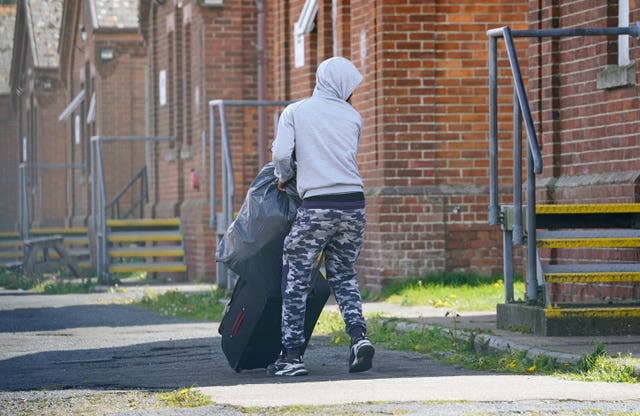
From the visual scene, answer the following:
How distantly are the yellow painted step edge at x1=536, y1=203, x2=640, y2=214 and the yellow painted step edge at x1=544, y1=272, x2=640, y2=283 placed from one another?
0.46 metres

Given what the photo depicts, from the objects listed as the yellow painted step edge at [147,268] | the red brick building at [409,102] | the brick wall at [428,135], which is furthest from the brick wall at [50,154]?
the brick wall at [428,135]

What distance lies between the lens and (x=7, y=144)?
55219 millimetres

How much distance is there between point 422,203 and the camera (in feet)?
55.0

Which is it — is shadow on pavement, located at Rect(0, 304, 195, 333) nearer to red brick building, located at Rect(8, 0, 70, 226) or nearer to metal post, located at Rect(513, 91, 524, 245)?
metal post, located at Rect(513, 91, 524, 245)

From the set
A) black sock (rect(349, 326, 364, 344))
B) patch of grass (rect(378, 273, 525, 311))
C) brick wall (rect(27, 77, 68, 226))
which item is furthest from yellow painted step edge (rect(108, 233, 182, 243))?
brick wall (rect(27, 77, 68, 226))

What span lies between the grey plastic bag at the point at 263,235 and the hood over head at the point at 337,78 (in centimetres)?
62

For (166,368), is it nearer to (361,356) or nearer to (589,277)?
(361,356)

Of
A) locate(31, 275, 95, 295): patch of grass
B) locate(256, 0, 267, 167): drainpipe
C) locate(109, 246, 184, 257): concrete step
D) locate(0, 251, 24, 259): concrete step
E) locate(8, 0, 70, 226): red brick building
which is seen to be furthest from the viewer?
locate(8, 0, 70, 226): red brick building

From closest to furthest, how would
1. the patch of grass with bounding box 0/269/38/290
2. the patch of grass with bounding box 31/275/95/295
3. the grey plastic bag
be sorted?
the grey plastic bag < the patch of grass with bounding box 31/275/95/295 < the patch of grass with bounding box 0/269/38/290

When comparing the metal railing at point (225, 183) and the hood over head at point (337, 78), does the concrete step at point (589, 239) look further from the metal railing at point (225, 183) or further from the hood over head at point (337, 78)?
the metal railing at point (225, 183)

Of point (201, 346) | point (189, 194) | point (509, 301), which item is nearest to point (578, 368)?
point (509, 301)

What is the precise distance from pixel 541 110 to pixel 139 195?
18633 mm

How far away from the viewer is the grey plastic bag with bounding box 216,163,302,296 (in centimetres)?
974

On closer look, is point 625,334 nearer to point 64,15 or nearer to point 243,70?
point 243,70
